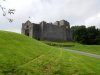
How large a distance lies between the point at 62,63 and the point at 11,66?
6263 mm

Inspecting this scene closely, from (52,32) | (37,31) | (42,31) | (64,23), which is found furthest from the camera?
(64,23)

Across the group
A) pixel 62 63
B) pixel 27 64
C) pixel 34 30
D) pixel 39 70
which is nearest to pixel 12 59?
pixel 27 64

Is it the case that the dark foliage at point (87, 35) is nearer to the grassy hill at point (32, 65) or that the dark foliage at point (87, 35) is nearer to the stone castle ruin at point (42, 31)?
the stone castle ruin at point (42, 31)

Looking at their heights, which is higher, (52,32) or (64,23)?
(64,23)

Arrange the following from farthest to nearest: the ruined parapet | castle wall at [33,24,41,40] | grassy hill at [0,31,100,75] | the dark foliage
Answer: the ruined parapet
the dark foliage
castle wall at [33,24,41,40]
grassy hill at [0,31,100,75]

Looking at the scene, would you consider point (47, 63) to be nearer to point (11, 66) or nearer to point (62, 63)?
point (62, 63)

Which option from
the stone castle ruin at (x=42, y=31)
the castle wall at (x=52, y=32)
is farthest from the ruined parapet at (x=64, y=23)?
the stone castle ruin at (x=42, y=31)

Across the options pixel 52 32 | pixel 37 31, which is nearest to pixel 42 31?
pixel 37 31

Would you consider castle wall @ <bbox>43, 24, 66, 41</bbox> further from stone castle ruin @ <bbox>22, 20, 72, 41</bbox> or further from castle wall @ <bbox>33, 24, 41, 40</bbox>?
castle wall @ <bbox>33, 24, 41, 40</bbox>

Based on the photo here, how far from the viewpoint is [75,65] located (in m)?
26.5

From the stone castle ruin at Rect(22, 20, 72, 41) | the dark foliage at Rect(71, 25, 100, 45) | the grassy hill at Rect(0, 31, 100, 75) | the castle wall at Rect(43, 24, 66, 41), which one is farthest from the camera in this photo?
the dark foliage at Rect(71, 25, 100, 45)

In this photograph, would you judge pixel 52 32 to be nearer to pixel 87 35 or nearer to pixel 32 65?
pixel 87 35

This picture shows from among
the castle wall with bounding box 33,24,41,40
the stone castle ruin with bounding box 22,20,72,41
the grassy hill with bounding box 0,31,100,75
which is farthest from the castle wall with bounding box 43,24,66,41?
the grassy hill with bounding box 0,31,100,75

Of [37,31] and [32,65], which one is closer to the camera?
[32,65]
